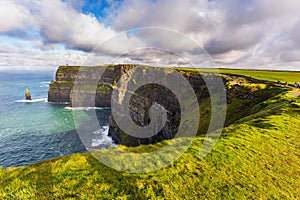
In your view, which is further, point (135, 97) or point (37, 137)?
point (135, 97)

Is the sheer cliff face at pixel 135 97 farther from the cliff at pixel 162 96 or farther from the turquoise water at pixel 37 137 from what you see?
the turquoise water at pixel 37 137

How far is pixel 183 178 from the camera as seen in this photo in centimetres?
869

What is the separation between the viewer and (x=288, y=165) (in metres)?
10.4

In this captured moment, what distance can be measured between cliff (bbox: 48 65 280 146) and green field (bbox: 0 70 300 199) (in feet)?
46.8

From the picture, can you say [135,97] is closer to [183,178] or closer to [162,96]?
[162,96]

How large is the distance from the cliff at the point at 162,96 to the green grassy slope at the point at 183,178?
14.4 metres

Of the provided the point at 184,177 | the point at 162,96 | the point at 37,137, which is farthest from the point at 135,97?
the point at 184,177

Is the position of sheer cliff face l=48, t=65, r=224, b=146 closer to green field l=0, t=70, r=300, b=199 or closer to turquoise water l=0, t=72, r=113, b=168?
turquoise water l=0, t=72, r=113, b=168

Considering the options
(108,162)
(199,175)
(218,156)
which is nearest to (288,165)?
(218,156)

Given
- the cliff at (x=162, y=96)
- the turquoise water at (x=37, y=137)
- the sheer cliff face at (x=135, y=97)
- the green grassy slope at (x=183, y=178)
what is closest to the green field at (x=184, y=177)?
the green grassy slope at (x=183, y=178)

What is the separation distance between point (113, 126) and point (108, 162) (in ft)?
215

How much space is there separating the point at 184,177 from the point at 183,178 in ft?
0.35

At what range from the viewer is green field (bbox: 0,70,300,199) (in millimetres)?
7809

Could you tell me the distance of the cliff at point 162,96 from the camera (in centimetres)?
3541
